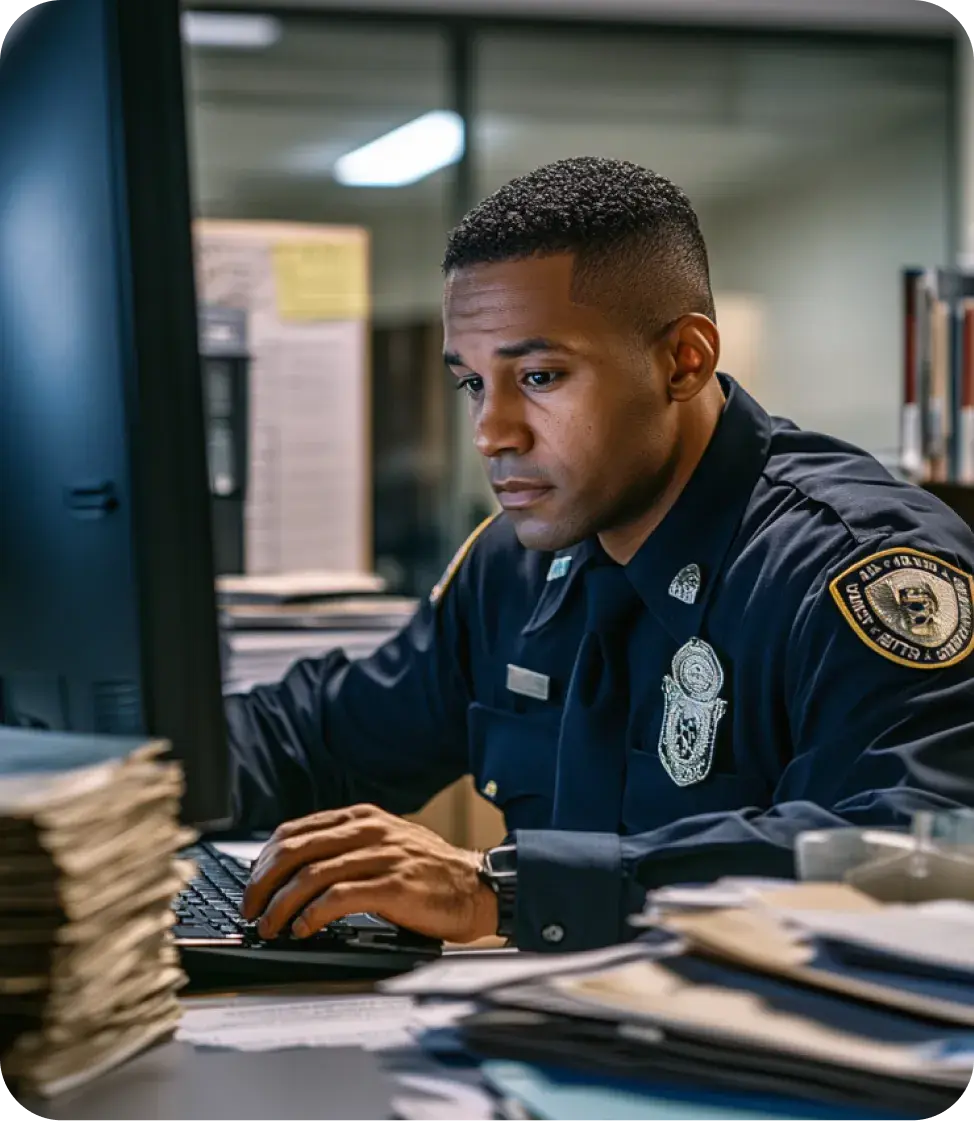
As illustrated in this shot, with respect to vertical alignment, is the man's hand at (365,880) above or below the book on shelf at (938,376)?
below

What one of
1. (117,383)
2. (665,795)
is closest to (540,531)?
(665,795)

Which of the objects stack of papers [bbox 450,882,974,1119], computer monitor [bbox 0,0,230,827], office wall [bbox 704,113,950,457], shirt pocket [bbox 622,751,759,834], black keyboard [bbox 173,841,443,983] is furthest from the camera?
office wall [bbox 704,113,950,457]

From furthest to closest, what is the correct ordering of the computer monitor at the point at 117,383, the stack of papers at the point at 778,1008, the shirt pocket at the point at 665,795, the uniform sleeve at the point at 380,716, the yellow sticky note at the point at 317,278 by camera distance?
the yellow sticky note at the point at 317,278 < the uniform sleeve at the point at 380,716 < the shirt pocket at the point at 665,795 < the computer monitor at the point at 117,383 < the stack of papers at the point at 778,1008

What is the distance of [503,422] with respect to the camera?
123cm

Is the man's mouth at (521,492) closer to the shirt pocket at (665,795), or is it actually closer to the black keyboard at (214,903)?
the shirt pocket at (665,795)

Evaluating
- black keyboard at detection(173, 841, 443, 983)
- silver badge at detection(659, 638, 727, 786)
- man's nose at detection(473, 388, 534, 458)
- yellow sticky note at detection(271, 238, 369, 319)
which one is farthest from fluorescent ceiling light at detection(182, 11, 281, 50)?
black keyboard at detection(173, 841, 443, 983)

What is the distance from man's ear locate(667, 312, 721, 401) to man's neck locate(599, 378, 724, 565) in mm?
32

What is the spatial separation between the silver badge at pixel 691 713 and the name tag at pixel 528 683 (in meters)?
0.17

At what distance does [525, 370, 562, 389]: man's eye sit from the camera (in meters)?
1.22

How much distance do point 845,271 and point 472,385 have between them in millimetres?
3251

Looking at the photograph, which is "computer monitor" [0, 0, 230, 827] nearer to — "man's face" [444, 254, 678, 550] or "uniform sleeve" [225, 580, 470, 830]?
"man's face" [444, 254, 678, 550]

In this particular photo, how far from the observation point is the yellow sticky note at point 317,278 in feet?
9.44

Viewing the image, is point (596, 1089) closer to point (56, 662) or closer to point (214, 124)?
point (56, 662)

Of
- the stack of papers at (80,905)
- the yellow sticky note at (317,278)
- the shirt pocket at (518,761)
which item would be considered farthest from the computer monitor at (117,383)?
the yellow sticky note at (317,278)
